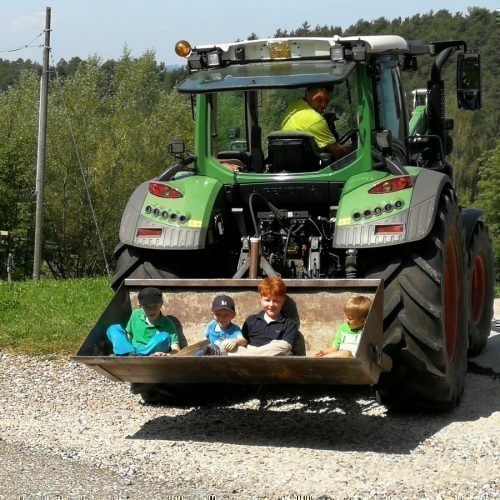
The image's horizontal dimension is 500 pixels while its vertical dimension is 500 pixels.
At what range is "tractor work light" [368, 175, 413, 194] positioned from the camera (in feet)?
23.4

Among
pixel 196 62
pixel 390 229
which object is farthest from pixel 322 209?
pixel 196 62

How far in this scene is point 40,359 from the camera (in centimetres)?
931

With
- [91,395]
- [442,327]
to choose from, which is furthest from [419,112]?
[91,395]

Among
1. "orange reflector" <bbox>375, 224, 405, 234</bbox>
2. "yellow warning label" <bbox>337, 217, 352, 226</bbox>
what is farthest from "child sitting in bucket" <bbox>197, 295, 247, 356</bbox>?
"orange reflector" <bbox>375, 224, 405, 234</bbox>

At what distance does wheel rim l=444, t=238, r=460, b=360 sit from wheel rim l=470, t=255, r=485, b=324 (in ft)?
5.77

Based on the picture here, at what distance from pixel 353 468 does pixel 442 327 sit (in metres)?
1.26

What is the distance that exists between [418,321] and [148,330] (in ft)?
5.59

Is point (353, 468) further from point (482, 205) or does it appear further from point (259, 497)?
point (482, 205)

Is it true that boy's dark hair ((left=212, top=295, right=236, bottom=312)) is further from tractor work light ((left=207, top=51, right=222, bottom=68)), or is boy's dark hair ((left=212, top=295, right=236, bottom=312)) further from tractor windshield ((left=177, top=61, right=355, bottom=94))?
tractor work light ((left=207, top=51, right=222, bottom=68))

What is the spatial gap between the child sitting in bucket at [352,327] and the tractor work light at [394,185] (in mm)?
741

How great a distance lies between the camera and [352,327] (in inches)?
268

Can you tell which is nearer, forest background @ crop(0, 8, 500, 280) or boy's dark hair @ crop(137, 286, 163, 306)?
boy's dark hair @ crop(137, 286, 163, 306)

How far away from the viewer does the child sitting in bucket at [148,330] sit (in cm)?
707

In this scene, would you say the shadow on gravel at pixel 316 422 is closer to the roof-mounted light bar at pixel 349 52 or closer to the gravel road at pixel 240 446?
the gravel road at pixel 240 446
